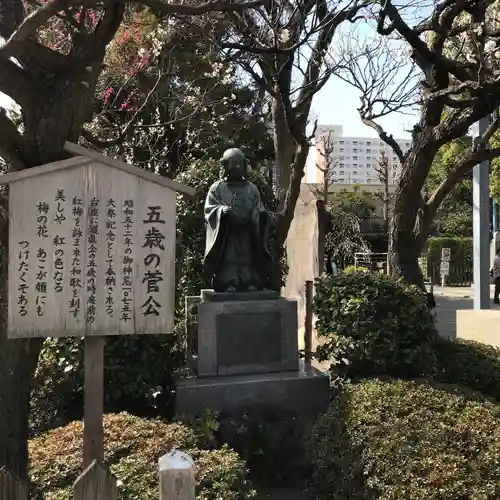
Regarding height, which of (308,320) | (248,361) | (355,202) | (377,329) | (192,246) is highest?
(355,202)

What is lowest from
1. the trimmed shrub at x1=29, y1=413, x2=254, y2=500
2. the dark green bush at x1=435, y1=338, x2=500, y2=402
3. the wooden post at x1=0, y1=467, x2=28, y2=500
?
the trimmed shrub at x1=29, y1=413, x2=254, y2=500

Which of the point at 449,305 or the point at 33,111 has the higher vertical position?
the point at 33,111

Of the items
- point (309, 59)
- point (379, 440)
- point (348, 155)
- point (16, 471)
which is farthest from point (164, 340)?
point (348, 155)

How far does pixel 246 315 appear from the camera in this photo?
17.7 ft

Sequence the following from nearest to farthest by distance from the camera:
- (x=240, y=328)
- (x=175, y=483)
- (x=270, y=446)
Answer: (x=175, y=483) < (x=270, y=446) < (x=240, y=328)

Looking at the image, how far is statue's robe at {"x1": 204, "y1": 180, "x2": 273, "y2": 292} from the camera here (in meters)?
5.61

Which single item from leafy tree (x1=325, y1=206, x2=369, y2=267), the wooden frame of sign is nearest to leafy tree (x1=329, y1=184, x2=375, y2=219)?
leafy tree (x1=325, y1=206, x2=369, y2=267)

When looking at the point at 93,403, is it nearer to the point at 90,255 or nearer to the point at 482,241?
the point at 90,255

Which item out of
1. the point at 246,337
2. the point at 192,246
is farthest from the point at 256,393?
the point at 192,246

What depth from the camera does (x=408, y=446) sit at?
346 centimetres

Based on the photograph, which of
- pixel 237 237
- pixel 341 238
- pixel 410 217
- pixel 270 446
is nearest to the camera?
pixel 270 446

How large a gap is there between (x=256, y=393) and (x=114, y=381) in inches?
54.6

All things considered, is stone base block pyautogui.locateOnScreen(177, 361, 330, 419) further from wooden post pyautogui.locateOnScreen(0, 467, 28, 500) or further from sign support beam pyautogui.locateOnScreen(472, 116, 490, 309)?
sign support beam pyautogui.locateOnScreen(472, 116, 490, 309)

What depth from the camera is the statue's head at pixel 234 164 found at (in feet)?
18.7
